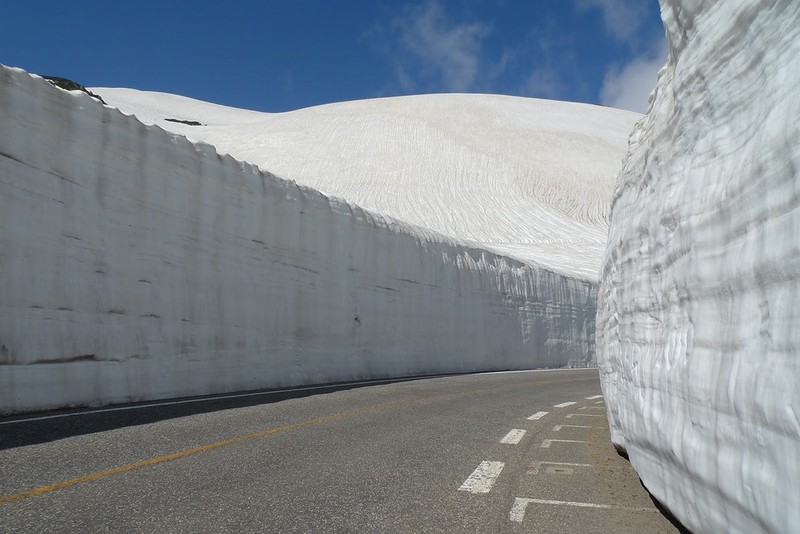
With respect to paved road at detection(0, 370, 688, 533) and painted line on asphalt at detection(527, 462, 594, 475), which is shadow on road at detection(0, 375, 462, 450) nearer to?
paved road at detection(0, 370, 688, 533)

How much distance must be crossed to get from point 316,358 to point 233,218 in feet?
13.3

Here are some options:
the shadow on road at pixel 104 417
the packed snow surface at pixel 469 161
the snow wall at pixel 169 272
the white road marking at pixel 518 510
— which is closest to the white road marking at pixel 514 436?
the white road marking at pixel 518 510

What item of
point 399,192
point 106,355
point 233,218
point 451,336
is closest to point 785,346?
point 106,355

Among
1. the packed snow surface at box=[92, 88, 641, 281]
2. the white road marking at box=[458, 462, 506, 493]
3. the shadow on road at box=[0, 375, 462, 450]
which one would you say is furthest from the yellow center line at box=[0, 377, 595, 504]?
the packed snow surface at box=[92, 88, 641, 281]

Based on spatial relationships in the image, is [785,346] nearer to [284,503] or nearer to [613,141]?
[284,503]

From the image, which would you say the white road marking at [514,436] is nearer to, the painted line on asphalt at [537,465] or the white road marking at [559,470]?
the painted line on asphalt at [537,465]

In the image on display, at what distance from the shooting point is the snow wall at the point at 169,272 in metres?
9.12

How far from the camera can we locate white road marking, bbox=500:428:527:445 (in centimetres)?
735

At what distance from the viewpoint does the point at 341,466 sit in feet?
19.0

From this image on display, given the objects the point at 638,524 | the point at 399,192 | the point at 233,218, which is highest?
the point at 399,192

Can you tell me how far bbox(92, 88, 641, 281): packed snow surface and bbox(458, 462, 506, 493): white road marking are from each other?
3076cm

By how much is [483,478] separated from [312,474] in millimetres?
1478

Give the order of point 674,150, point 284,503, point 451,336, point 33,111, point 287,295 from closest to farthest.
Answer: point 674,150, point 284,503, point 33,111, point 287,295, point 451,336

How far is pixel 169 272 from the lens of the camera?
11.8 metres
